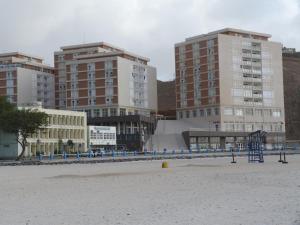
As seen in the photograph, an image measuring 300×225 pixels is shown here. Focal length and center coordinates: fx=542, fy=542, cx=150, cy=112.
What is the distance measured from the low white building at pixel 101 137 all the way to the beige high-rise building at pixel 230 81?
1514 inches

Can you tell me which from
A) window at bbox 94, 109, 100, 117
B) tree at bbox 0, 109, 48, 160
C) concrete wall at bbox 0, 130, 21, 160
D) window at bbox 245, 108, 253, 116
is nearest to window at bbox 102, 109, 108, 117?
window at bbox 94, 109, 100, 117

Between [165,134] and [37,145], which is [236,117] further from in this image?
[37,145]

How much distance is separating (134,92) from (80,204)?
135550mm

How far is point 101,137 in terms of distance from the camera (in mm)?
118188

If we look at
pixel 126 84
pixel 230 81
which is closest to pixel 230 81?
pixel 230 81

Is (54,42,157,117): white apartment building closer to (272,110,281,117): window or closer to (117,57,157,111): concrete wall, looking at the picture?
(117,57,157,111): concrete wall

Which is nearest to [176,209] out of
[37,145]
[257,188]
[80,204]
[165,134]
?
[80,204]

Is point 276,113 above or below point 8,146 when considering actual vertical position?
above

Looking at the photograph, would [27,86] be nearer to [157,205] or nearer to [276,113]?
[276,113]

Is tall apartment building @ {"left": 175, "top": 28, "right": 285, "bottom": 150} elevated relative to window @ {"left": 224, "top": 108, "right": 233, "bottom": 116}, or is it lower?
elevated

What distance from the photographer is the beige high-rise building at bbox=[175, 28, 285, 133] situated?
5965 inches

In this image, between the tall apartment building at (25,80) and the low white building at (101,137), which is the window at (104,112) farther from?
the low white building at (101,137)

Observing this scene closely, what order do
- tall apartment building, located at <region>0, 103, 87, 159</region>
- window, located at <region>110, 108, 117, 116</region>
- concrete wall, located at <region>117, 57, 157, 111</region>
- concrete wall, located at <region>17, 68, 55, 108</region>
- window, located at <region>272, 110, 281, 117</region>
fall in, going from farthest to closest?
window, located at <region>272, 110, 281, 117</region> → concrete wall, located at <region>17, 68, 55, 108</region> → concrete wall, located at <region>117, 57, 157, 111</region> → window, located at <region>110, 108, 117, 116</region> → tall apartment building, located at <region>0, 103, 87, 159</region>

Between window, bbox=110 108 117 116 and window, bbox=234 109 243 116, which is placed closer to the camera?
window, bbox=110 108 117 116
